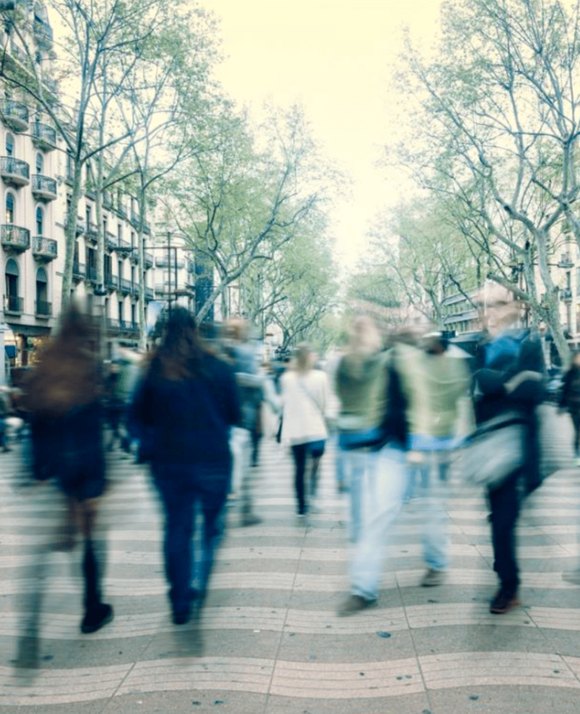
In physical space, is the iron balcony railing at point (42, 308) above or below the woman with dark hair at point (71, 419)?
above

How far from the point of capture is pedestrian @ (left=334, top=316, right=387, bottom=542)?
15.7ft

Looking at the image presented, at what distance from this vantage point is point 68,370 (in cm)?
397

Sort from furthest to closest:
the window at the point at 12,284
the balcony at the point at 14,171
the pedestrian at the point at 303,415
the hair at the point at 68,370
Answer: the window at the point at 12,284
the balcony at the point at 14,171
the pedestrian at the point at 303,415
the hair at the point at 68,370

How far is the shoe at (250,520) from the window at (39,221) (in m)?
39.7

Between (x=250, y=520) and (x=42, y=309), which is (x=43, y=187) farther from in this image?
(x=250, y=520)

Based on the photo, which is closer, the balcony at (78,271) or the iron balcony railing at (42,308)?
the iron balcony railing at (42,308)

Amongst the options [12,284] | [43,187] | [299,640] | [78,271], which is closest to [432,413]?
[299,640]

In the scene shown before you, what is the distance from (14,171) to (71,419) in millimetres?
39185

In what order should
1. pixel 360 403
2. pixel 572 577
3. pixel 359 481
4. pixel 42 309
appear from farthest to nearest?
pixel 42 309 < pixel 572 577 < pixel 360 403 < pixel 359 481

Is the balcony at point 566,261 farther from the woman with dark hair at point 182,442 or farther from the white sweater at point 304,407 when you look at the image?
the woman with dark hair at point 182,442

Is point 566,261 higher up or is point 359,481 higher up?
point 566,261

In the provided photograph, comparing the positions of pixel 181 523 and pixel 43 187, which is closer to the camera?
pixel 181 523

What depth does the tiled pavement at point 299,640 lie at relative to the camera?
3.45 metres

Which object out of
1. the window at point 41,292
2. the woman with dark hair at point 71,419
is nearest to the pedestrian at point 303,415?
the woman with dark hair at point 71,419
